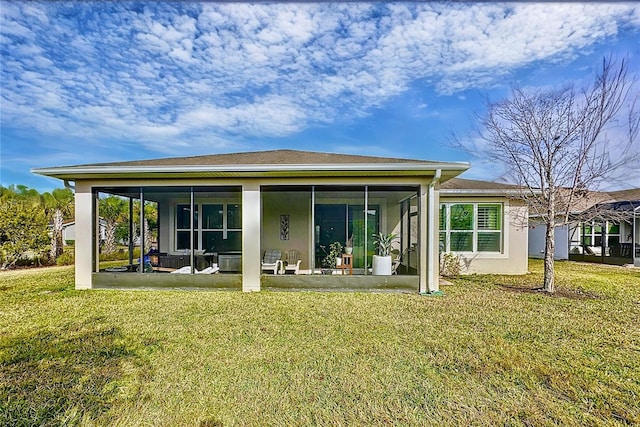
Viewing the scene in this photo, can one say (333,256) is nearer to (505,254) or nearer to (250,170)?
(250,170)

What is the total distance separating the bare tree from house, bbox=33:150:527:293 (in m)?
2.17

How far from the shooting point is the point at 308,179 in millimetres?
9008

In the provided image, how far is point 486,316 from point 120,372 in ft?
18.9

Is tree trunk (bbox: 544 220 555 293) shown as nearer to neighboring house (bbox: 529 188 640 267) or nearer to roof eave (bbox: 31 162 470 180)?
roof eave (bbox: 31 162 470 180)

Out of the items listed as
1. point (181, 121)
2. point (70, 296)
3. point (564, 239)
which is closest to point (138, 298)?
point (70, 296)

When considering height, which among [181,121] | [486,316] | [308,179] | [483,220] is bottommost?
[486,316]

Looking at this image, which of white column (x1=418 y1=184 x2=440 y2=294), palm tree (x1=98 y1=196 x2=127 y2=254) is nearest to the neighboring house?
white column (x1=418 y1=184 x2=440 y2=294)

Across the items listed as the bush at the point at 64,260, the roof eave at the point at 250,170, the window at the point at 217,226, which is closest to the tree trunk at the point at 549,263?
the roof eave at the point at 250,170

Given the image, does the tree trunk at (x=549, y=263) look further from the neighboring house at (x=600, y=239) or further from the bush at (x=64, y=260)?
the bush at (x=64, y=260)

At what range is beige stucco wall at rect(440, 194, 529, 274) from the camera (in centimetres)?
1232

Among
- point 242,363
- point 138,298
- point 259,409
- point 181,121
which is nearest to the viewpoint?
point 259,409

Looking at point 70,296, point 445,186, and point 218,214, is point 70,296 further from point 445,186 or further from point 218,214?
point 445,186

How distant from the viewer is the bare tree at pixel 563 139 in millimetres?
8641

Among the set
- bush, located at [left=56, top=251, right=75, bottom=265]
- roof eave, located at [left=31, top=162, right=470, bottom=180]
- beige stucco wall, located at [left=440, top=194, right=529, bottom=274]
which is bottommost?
bush, located at [left=56, top=251, right=75, bottom=265]
